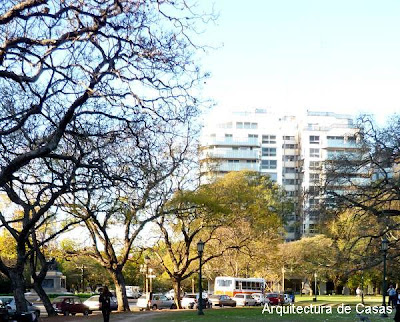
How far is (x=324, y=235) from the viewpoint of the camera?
75.8 metres

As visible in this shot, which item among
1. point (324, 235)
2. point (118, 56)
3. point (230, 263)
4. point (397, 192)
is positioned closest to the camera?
point (118, 56)

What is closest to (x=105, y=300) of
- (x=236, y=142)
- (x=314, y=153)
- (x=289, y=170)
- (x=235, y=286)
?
(x=235, y=286)

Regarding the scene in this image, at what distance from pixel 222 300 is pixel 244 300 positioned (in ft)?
8.27

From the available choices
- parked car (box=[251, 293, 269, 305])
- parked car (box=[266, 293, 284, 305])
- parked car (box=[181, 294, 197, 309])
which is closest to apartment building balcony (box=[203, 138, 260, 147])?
parked car (box=[251, 293, 269, 305])

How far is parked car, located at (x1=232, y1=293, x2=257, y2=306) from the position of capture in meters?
62.4

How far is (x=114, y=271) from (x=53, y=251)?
417 cm

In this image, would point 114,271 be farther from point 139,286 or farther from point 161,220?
point 139,286

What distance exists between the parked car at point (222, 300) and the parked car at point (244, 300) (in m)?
0.64

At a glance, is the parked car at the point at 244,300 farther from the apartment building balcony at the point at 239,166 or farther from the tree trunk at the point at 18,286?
the apartment building balcony at the point at 239,166

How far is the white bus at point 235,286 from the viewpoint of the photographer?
65312mm

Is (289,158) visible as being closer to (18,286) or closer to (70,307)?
(70,307)

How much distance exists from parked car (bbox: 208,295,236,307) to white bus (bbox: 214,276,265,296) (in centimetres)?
336

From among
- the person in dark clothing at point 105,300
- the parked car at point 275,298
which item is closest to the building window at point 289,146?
the parked car at point 275,298

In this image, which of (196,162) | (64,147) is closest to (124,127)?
(64,147)
